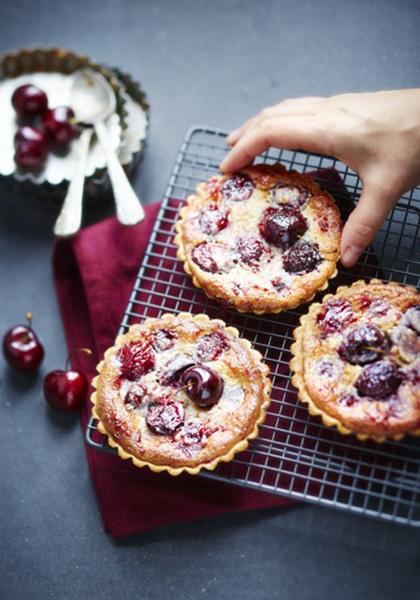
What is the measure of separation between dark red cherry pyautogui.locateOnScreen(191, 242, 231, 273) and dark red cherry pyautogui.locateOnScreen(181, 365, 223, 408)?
0.60 meters

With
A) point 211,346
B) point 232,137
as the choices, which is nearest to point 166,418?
point 211,346

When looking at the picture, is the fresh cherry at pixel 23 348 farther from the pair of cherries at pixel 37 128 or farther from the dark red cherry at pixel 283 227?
the dark red cherry at pixel 283 227

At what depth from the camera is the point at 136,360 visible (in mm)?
4125

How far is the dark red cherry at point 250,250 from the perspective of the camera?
14.1 feet

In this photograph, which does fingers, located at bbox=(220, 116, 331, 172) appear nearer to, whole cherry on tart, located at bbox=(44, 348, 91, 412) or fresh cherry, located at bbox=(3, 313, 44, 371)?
whole cherry on tart, located at bbox=(44, 348, 91, 412)

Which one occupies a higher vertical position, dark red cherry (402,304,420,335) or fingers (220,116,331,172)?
fingers (220,116,331,172)

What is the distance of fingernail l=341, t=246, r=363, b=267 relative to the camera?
13.7ft

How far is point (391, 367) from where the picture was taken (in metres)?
3.91

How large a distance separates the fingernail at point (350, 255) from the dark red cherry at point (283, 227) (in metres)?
0.29

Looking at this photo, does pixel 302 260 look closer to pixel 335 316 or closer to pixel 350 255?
pixel 350 255

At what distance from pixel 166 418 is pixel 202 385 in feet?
0.86

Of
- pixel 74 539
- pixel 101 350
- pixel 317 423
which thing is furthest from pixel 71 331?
pixel 317 423

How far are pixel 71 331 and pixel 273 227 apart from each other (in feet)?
5.03

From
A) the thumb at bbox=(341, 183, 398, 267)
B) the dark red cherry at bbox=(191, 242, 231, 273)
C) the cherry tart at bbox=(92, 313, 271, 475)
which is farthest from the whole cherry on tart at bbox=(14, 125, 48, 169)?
the thumb at bbox=(341, 183, 398, 267)
